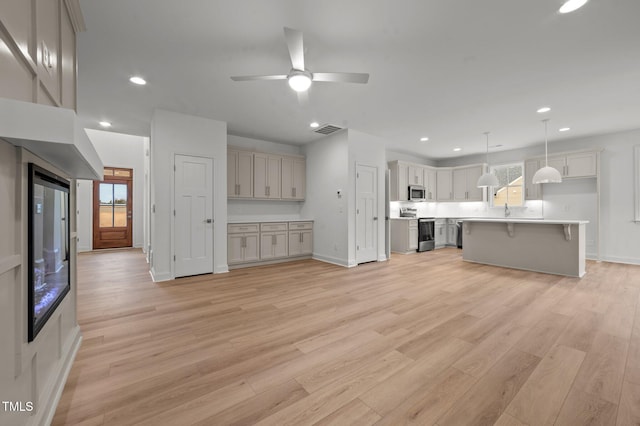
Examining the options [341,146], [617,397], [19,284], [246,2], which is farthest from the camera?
[341,146]

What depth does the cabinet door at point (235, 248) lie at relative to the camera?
16.1 ft

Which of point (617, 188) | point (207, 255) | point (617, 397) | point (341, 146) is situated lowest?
point (617, 397)

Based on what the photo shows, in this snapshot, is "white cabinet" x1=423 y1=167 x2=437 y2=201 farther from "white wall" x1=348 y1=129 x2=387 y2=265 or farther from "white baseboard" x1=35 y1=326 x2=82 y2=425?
"white baseboard" x1=35 y1=326 x2=82 y2=425

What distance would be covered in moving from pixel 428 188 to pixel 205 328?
7.05 metres

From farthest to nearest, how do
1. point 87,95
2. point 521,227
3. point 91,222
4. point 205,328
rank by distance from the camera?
point 91,222 → point 521,227 → point 87,95 → point 205,328

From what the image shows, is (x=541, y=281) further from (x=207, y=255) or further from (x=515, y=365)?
(x=207, y=255)

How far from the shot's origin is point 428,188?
7781 millimetres

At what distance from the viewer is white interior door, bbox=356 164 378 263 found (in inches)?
210

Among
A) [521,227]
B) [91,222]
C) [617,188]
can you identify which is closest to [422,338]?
[521,227]

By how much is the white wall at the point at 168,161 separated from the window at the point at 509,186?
7231 millimetres

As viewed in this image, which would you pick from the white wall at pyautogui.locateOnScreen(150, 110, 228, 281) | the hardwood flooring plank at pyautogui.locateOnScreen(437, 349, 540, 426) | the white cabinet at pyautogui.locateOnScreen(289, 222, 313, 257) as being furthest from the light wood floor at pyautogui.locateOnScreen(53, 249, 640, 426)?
the white cabinet at pyautogui.locateOnScreen(289, 222, 313, 257)

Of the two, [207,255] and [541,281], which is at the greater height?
[207,255]

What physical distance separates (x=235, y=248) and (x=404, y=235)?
164 inches

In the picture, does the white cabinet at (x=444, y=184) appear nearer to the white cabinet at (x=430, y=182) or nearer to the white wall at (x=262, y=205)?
the white cabinet at (x=430, y=182)
